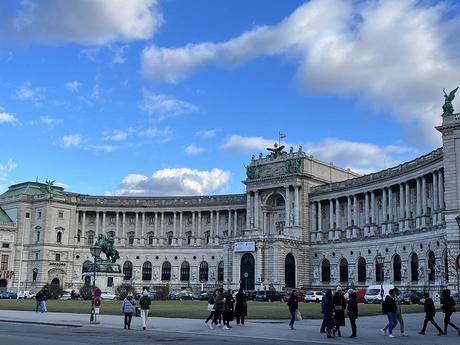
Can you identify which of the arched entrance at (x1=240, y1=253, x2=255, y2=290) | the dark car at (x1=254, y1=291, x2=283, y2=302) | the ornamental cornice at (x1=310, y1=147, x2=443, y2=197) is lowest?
the dark car at (x1=254, y1=291, x2=283, y2=302)

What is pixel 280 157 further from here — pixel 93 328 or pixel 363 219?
pixel 93 328

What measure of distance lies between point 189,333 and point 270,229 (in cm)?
9749

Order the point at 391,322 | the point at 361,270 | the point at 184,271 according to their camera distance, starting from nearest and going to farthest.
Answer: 1. the point at 391,322
2. the point at 361,270
3. the point at 184,271

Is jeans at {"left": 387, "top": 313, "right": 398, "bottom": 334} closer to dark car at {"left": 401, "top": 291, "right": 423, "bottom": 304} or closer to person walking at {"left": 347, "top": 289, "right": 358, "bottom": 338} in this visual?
person walking at {"left": 347, "top": 289, "right": 358, "bottom": 338}

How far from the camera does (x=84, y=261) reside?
483ft

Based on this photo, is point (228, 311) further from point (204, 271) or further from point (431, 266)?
point (204, 271)

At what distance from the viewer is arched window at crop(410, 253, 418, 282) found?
334ft

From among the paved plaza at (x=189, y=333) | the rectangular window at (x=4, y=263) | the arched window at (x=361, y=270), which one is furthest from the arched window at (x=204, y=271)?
the paved plaza at (x=189, y=333)

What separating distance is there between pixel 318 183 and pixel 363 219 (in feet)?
54.2

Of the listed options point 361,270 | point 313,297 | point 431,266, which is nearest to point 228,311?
point 313,297

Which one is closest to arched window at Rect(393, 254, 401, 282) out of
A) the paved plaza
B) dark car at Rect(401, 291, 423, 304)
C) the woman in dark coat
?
dark car at Rect(401, 291, 423, 304)

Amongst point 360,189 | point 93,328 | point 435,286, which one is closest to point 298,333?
point 93,328

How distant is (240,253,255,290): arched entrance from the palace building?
7.7 inches

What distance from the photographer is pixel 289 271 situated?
123125mm
